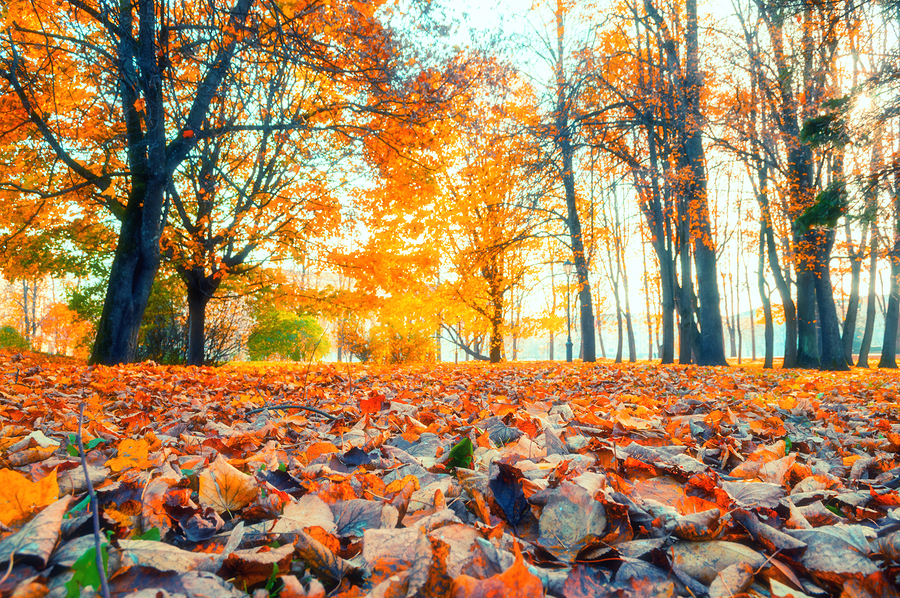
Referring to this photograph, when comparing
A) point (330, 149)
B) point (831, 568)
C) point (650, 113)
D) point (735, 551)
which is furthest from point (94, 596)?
point (650, 113)

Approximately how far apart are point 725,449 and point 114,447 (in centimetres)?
225

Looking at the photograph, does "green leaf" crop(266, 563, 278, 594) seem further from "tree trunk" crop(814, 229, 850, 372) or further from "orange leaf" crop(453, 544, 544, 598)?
"tree trunk" crop(814, 229, 850, 372)

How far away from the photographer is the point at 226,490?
1.14 meters

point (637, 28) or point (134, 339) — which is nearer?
point (134, 339)

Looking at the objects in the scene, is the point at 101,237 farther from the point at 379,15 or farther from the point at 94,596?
the point at 94,596

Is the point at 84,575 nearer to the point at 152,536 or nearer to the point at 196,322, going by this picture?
the point at 152,536

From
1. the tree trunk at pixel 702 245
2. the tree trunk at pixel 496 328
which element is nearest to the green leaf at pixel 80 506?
the tree trunk at pixel 702 245

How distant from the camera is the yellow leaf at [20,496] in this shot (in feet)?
3.02

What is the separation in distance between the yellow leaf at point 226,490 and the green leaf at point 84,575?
1.14 ft

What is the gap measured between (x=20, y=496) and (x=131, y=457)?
47cm

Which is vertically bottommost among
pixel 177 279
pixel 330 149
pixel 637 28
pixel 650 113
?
pixel 177 279

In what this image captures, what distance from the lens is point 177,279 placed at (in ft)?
40.6

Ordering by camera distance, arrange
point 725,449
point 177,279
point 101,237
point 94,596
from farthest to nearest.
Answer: point 177,279 < point 101,237 < point 725,449 < point 94,596

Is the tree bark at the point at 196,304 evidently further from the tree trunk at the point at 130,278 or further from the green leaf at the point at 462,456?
the green leaf at the point at 462,456
